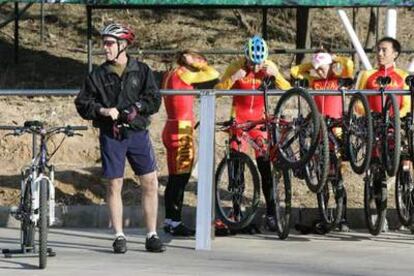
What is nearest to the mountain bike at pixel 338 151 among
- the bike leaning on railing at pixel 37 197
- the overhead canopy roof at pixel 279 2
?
the bike leaning on railing at pixel 37 197

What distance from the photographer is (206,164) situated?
32.8 ft

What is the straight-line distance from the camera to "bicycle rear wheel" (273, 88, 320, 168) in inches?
382

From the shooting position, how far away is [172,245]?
410 inches

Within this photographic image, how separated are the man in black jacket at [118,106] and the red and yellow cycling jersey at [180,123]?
1121 mm

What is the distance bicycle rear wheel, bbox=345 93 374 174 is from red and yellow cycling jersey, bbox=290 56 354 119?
2.43 feet

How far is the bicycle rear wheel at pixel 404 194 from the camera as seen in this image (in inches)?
Result: 418

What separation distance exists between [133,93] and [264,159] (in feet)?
5.46

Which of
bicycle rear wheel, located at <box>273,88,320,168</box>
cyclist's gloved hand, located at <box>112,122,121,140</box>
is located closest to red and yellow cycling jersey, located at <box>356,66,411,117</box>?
bicycle rear wheel, located at <box>273,88,320,168</box>

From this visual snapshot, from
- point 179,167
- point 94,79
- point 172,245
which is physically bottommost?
point 172,245

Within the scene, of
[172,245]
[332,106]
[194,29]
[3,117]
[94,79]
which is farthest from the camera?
[194,29]

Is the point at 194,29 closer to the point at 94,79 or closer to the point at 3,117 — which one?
the point at 3,117

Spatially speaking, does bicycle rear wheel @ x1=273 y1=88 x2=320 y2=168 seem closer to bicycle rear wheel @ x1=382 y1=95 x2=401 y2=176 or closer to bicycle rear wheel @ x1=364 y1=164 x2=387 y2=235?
bicycle rear wheel @ x1=382 y1=95 x2=401 y2=176

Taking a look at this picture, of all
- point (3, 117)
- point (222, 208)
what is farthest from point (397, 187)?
point (3, 117)

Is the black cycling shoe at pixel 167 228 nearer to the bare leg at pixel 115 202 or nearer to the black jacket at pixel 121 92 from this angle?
the bare leg at pixel 115 202
